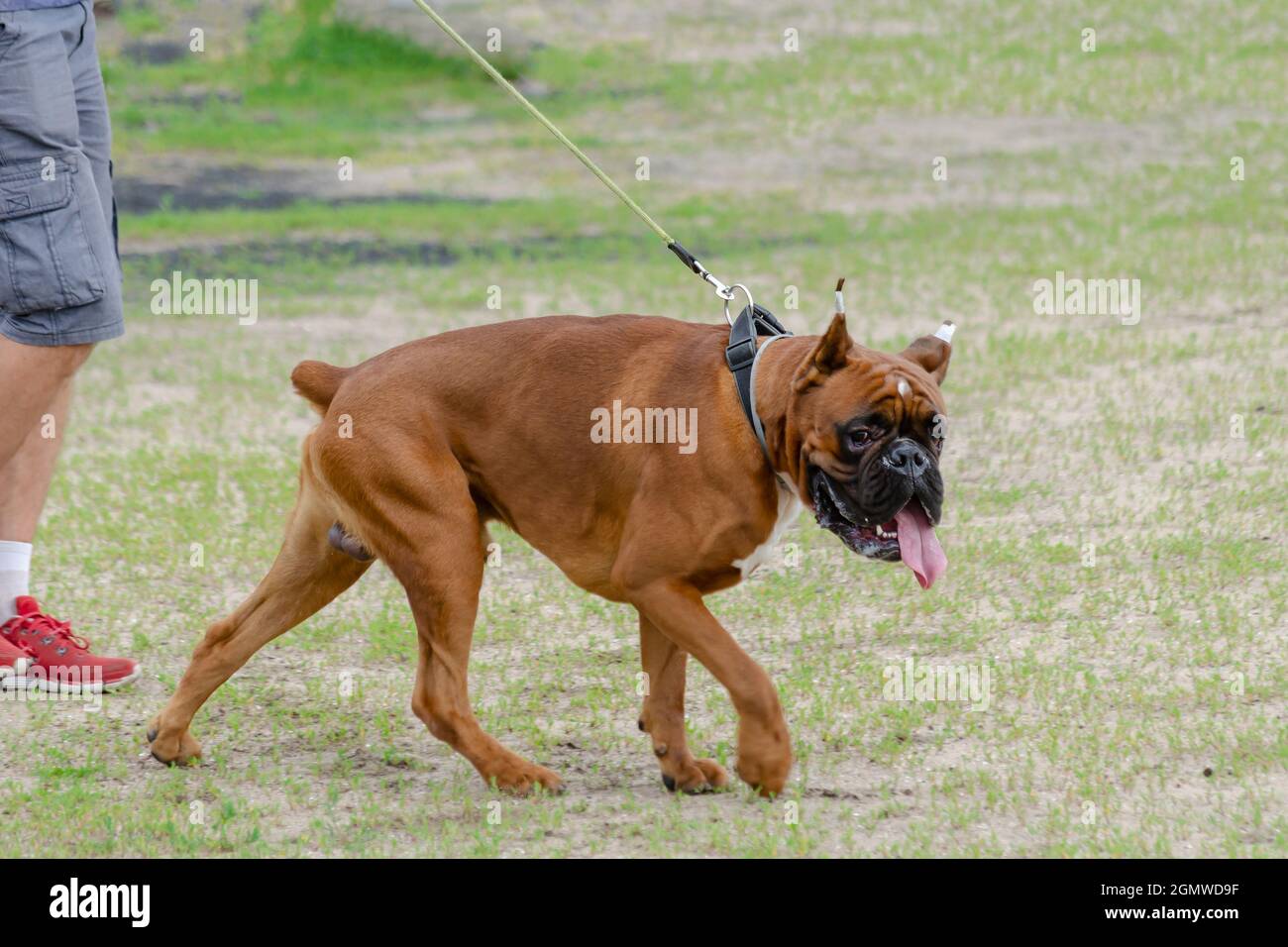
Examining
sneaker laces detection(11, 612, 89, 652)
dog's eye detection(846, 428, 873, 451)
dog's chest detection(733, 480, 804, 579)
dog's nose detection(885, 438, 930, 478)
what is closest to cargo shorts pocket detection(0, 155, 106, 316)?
sneaker laces detection(11, 612, 89, 652)

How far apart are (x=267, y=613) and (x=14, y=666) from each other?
44.6 inches

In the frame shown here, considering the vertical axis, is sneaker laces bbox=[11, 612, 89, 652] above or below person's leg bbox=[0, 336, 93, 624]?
below

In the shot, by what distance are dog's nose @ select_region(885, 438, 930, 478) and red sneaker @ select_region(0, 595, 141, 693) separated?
9.17 ft

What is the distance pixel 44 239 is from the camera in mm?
4871

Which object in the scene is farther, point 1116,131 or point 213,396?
point 1116,131

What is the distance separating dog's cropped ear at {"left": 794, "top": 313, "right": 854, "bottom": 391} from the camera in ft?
13.4

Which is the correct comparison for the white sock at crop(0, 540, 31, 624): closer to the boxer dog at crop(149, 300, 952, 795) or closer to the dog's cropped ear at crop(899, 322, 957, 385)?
the boxer dog at crop(149, 300, 952, 795)

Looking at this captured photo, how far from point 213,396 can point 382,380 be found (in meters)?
4.89

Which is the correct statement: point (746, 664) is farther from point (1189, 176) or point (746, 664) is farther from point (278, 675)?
point (1189, 176)

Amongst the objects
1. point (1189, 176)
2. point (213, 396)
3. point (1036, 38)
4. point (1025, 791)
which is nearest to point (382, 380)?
point (1025, 791)

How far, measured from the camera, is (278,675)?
5691mm

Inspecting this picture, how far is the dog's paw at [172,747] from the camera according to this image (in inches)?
192
